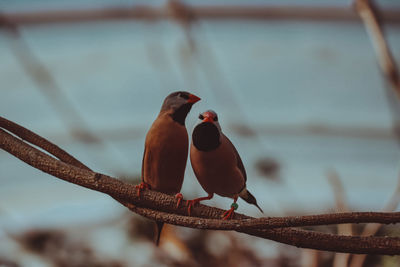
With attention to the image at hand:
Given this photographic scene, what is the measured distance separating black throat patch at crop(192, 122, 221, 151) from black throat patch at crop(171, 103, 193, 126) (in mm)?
133

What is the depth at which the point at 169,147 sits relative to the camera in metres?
1.19

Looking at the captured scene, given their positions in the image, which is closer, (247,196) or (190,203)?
(190,203)

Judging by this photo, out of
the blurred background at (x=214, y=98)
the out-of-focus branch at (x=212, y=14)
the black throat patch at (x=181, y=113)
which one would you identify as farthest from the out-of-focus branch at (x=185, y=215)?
the out-of-focus branch at (x=212, y=14)

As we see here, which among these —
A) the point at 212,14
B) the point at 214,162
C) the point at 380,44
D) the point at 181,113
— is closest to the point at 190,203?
the point at 214,162

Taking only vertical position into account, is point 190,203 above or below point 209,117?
below

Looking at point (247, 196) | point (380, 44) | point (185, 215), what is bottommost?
point (185, 215)

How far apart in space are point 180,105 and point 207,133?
0.16m

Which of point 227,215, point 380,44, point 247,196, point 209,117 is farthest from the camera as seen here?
point 380,44

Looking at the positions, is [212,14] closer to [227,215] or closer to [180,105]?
[180,105]

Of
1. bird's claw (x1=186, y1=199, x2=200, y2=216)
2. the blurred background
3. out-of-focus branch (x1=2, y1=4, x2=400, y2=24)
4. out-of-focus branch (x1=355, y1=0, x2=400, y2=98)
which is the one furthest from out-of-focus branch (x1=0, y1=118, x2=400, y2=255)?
out-of-focus branch (x1=2, y1=4, x2=400, y2=24)

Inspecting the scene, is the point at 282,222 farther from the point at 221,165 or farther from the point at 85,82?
the point at 85,82

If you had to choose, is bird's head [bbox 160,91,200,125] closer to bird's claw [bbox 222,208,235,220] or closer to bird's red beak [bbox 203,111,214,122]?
bird's red beak [bbox 203,111,214,122]

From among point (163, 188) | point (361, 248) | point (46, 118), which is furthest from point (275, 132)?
point (361, 248)

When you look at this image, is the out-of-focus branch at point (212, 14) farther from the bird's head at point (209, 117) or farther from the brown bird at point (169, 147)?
the bird's head at point (209, 117)
